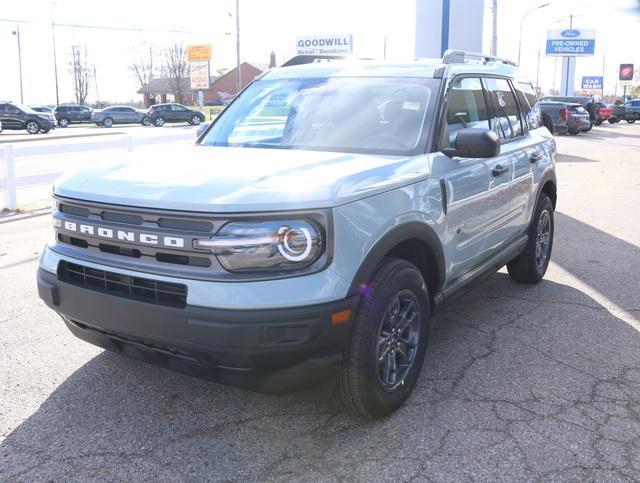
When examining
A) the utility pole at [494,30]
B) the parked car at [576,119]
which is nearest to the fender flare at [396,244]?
the utility pole at [494,30]

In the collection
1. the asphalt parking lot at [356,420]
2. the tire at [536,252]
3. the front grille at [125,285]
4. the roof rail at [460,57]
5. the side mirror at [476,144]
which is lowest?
the asphalt parking lot at [356,420]

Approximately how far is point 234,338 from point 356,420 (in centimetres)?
103

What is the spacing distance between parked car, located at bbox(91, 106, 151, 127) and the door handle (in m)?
45.5

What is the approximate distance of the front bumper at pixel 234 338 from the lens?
8.84ft

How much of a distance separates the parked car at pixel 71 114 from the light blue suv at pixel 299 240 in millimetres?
45770

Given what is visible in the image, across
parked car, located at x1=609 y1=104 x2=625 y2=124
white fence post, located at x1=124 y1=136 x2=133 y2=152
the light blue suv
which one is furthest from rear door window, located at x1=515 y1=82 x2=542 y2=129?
parked car, located at x1=609 y1=104 x2=625 y2=124

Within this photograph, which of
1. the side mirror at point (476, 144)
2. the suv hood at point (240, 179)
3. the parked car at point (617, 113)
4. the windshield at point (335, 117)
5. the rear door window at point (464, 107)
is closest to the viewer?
the suv hood at point (240, 179)

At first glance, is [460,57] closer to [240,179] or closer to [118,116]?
[240,179]

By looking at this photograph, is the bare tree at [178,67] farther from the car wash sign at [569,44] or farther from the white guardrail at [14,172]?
the white guardrail at [14,172]

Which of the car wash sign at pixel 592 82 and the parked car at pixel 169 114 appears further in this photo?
the car wash sign at pixel 592 82

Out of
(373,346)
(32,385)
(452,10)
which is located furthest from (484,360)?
(452,10)

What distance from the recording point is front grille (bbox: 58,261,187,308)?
284cm

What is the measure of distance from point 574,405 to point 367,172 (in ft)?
5.79

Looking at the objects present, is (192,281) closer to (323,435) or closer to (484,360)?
(323,435)
